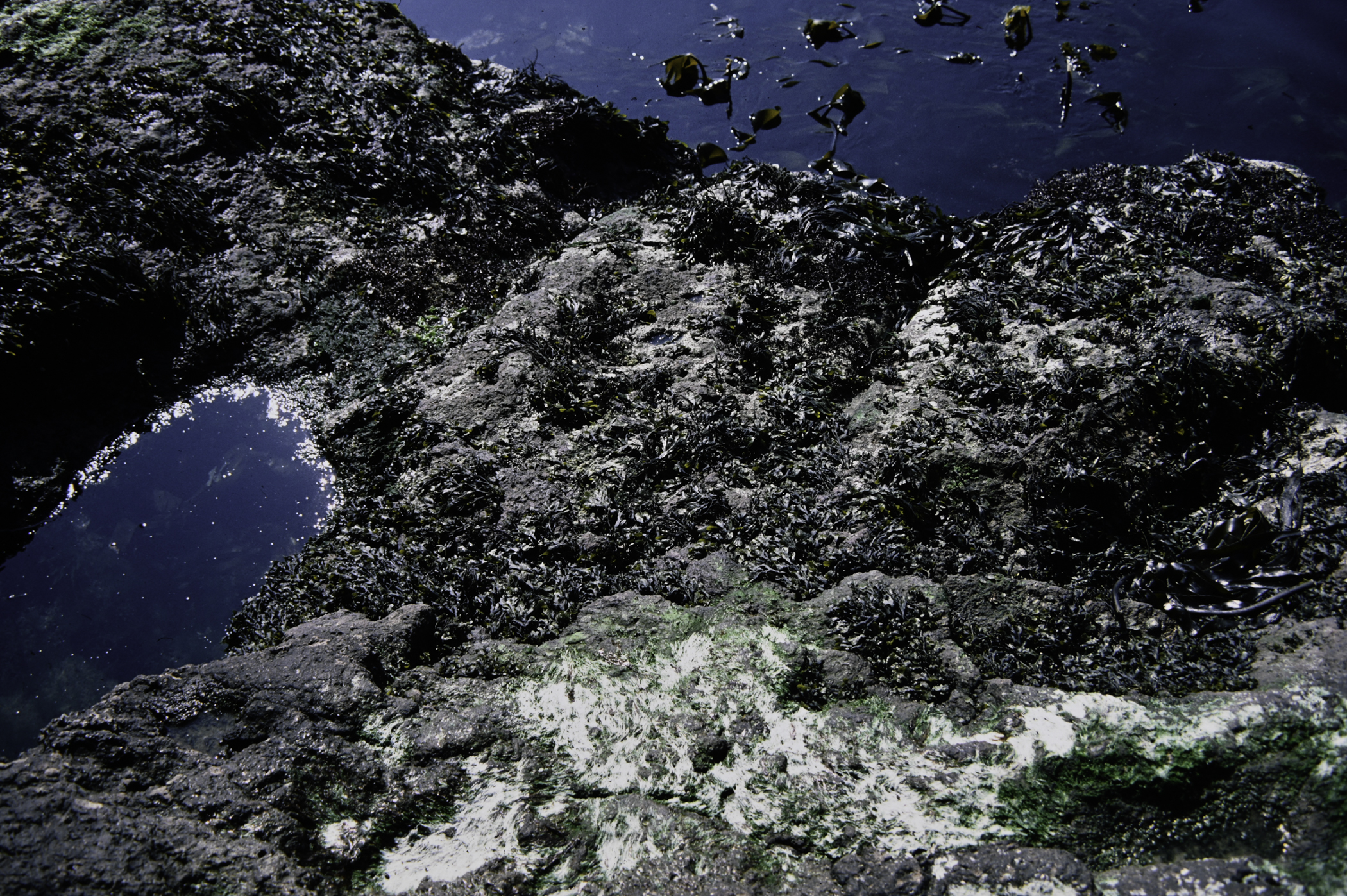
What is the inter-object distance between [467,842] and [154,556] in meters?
2.45

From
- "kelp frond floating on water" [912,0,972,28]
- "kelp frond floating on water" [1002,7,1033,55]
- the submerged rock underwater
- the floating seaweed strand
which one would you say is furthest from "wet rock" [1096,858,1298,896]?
"kelp frond floating on water" [912,0,972,28]

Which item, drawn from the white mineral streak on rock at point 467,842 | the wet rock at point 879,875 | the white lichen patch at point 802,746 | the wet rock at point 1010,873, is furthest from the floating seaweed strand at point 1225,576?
the white mineral streak on rock at point 467,842

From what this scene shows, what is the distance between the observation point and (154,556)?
328 centimetres

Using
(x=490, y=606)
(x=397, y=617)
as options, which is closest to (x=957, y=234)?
(x=490, y=606)

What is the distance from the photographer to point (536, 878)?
6.03 feet

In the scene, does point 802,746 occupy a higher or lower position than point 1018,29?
lower

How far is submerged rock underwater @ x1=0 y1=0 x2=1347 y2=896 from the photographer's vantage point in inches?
73.8

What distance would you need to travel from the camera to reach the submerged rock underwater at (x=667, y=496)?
1874 mm

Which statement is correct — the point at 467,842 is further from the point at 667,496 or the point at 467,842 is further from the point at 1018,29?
the point at 1018,29

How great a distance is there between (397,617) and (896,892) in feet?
6.61

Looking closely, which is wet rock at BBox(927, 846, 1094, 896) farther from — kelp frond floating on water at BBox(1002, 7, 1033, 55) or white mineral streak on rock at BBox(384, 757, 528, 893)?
kelp frond floating on water at BBox(1002, 7, 1033, 55)

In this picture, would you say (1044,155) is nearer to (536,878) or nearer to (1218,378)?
(1218,378)

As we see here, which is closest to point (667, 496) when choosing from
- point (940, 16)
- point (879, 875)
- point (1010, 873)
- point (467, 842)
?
point (467, 842)

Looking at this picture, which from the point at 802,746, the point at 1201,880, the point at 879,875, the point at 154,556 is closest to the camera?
the point at 1201,880
